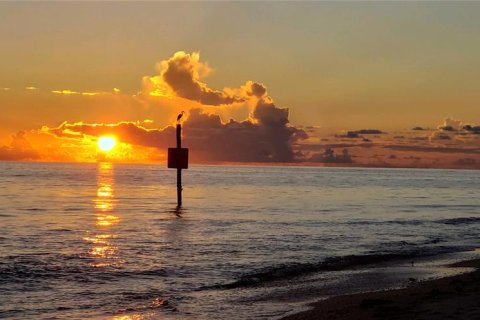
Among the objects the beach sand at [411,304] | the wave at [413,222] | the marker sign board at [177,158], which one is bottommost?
the wave at [413,222]

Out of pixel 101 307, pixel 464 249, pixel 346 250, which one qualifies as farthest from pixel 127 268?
pixel 464 249

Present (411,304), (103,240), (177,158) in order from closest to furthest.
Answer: (411,304)
(103,240)
(177,158)

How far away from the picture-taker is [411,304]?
12.6m

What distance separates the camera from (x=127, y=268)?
20.5 m

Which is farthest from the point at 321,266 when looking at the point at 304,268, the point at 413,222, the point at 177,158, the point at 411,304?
the point at 177,158

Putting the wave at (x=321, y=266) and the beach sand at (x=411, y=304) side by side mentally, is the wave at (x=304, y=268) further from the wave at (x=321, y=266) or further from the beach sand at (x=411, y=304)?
the beach sand at (x=411, y=304)

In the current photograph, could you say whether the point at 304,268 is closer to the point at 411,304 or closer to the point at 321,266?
the point at 321,266

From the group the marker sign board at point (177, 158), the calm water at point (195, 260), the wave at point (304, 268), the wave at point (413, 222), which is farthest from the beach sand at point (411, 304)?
the marker sign board at point (177, 158)

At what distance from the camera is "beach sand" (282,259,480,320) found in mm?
11484

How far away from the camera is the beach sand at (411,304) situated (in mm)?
11484

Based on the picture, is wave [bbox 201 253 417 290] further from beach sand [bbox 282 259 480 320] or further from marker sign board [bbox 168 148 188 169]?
marker sign board [bbox 168 148 188 169]

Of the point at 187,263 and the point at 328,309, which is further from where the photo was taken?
the point at 187,263

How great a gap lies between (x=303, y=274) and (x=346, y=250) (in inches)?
250

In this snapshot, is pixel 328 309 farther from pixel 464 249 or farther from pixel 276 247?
pixel 464 249
